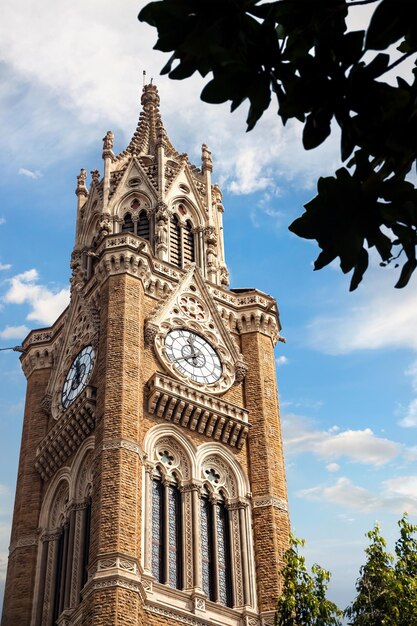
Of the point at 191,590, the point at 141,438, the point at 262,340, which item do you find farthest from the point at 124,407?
the point at 262,340

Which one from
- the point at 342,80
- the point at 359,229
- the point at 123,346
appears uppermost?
the point at 123,346

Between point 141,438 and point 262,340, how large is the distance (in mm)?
7979

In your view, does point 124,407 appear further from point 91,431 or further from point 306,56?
point 306,56

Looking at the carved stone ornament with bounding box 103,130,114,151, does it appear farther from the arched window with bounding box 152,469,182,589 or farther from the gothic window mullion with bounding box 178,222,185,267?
the arched window with bounding box 152,469,182,589

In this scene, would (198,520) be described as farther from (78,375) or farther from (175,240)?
(175,240)

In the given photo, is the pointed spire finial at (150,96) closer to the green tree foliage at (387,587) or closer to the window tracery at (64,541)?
the window tracery at (64,541)

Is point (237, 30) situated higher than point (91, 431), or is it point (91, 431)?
point (91, 431)

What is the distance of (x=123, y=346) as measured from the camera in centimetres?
3209

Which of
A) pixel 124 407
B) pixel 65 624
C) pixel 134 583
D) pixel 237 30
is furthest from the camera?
pixel 124 407

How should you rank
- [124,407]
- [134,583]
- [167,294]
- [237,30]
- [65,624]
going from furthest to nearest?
A: 1. [167,294]
2. [124,407]
3. [65,624]
4. [134,583]
5. [237,30]

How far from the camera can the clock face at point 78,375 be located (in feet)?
111

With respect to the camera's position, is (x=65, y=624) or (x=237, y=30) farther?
(x=65, y=624)

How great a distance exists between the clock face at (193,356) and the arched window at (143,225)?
6.14m

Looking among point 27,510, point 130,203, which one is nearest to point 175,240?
point 130,203
